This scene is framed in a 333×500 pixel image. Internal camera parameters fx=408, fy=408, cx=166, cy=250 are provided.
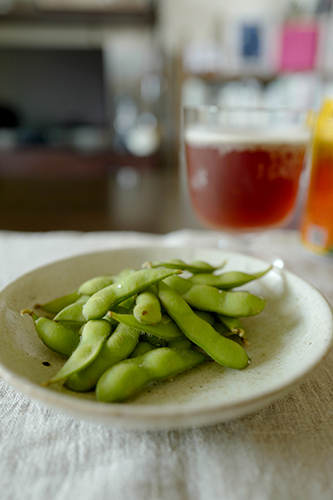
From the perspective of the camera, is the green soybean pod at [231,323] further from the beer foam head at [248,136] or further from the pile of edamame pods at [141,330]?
the beer foam head at [248,136]

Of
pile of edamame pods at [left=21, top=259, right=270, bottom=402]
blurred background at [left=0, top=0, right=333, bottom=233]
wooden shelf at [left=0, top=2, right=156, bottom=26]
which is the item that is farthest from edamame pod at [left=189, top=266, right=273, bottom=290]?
wooden shelf at [left=0, top=2, right=156, bottom=26]

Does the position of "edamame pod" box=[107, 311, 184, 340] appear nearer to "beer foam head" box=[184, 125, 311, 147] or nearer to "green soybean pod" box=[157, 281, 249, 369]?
"green soybean pod" box=[157, 281, 249, 369]

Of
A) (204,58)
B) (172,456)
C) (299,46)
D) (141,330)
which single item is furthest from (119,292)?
(204,58)

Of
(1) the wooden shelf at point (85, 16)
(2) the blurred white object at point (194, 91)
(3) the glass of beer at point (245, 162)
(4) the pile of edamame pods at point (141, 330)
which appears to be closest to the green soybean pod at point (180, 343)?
(4) the pile of edamame pods at point (141, 330)

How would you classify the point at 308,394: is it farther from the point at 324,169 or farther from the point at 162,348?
the point at 324,169

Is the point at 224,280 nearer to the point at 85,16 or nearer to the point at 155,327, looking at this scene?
the point at 155,327

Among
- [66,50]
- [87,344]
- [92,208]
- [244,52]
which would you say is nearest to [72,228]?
[92,208]

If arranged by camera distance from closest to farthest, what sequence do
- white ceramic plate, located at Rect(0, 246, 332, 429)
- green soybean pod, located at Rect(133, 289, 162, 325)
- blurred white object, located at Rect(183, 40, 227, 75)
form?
white ceramic plate, located at Rect(0, 246, 332, 429) < green soybean pod, located at Rect(133, 289, 162, 325) < blurred white object, located at Rect(183, 40, 227, 75)

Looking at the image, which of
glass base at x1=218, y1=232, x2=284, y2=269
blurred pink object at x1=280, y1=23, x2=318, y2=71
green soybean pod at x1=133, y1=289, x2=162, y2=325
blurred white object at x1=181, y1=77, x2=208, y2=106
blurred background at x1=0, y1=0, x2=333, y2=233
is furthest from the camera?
blurred white object at x1=181, y1=77, x2=208, y2=106

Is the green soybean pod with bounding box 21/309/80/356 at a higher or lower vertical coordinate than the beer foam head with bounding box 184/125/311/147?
lower

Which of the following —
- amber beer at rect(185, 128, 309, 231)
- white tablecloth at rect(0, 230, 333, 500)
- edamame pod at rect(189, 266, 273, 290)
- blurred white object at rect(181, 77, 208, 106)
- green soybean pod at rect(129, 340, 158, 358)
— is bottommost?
white tablecloth at rect(0, 230, 333, 500)
